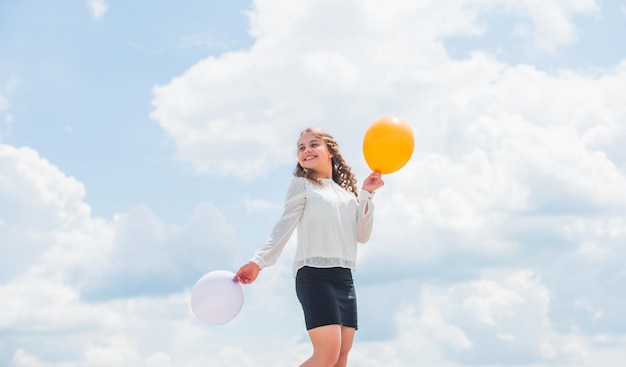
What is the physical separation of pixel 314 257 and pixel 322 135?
1176 mm

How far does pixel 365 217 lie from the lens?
6188mm

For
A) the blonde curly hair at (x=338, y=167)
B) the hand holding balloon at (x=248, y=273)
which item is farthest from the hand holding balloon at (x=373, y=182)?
the hand holding balloon at (x=248, y=273)

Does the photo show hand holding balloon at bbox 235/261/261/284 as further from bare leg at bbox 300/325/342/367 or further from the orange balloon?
the orange balloon

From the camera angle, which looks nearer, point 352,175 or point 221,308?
point 221,308

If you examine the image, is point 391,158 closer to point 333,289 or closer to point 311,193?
point 311,193

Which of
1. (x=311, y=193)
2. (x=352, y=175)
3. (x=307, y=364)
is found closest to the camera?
(x=307, y=364)

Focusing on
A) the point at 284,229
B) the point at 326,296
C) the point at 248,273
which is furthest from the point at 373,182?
the point at 248,273

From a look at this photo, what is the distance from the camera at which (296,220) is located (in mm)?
6086

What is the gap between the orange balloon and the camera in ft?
20.6

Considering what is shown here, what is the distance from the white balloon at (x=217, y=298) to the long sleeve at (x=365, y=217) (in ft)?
3.68

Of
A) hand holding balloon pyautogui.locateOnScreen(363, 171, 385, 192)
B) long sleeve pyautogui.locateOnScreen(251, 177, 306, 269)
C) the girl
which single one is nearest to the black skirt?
the girl

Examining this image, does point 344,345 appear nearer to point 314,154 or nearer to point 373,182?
point 373,182

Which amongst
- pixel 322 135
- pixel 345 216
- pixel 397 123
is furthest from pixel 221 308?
pixel 397 123

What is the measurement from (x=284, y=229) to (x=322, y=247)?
1.20ft
